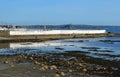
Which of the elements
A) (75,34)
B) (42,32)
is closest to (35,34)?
(42,32)

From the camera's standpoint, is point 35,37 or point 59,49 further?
point 35,37

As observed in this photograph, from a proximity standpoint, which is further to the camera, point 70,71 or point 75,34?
point 75,34

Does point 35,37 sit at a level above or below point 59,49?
below

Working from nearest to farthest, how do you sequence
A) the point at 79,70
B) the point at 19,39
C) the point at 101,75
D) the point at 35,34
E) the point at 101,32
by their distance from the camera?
the point at 101,75 → the point at 79,70 → the point at 19,39 → the point at 35,34 → the point at 101,32

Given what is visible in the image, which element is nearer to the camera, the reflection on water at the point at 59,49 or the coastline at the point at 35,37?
the reflection on water at the point at 59,49

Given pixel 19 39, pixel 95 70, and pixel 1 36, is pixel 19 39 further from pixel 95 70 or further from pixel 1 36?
pixel 95 70

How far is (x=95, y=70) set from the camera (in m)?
21.9

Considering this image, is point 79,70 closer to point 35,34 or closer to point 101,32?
point 35,34

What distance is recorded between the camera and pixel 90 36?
83188 millimetres

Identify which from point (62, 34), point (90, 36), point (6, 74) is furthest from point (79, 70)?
point (90, 36)

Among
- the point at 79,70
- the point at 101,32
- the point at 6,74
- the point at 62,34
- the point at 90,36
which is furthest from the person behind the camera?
the point at 101,32

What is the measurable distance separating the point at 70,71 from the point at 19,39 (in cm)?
4195

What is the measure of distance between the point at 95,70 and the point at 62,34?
177ft

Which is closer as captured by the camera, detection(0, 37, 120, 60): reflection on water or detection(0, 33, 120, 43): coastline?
detection(0, 37, 120, 60): reflection on water
